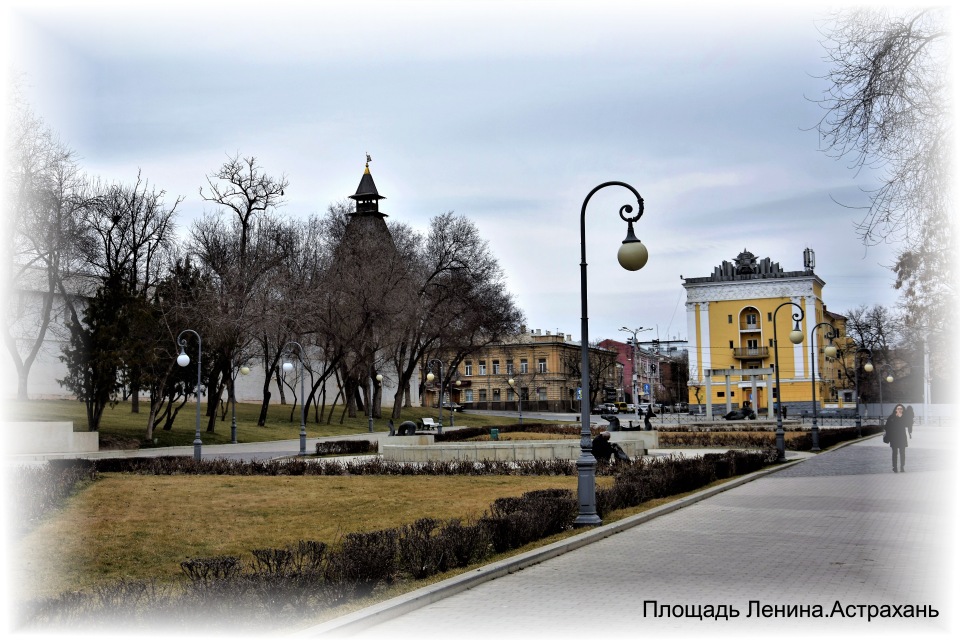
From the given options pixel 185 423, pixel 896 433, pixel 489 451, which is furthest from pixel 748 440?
pixel 185 423

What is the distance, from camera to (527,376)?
105938 mm

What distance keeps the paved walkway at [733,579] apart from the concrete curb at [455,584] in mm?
41

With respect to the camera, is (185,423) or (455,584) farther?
(185,423)

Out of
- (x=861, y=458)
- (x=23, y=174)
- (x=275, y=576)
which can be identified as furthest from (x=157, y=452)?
(x=275, y=576)

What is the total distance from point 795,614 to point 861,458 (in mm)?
24519

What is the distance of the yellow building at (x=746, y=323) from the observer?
302ft

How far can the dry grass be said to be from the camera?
11641 millimetres

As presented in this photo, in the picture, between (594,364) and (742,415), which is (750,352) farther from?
(742,415)

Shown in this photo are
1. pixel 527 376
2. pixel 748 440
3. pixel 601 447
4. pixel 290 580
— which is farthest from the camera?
pixel 527 376

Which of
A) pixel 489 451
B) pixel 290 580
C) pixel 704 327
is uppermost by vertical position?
pixel 704 327

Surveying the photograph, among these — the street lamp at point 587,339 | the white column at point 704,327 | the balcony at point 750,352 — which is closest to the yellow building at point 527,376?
the white column at point 704,327

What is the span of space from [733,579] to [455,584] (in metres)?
2.73

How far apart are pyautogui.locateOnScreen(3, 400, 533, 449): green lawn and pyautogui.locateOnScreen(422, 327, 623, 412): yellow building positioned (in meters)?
38.5

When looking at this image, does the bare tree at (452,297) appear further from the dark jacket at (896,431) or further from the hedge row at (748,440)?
the dark jacket at (896,431)
